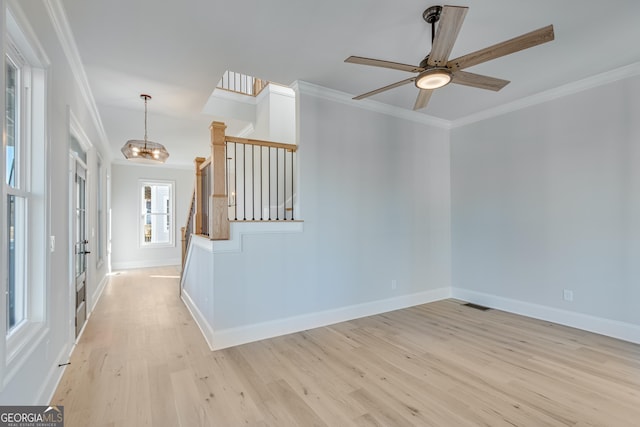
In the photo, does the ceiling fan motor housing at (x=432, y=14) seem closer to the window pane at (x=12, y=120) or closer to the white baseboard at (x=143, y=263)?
the window pane at (x=12, y=120)

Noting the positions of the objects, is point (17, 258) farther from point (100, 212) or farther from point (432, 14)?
point (100, 212)

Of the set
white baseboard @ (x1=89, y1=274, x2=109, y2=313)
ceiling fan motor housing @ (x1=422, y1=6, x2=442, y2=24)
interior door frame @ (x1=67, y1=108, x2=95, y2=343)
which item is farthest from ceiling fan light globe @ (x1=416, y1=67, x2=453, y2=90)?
white baseboard @ (x1=89, y1=274, x2=109, y2=313)

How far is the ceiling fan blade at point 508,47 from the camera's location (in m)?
1.84

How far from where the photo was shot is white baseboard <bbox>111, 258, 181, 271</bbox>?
7645mm

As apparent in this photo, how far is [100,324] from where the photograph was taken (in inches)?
145

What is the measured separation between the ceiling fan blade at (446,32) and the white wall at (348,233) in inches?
66.9

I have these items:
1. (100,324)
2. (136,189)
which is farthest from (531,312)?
(136,189)

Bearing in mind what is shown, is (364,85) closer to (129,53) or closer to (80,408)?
(129,53)

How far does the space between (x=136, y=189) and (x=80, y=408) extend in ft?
22.7

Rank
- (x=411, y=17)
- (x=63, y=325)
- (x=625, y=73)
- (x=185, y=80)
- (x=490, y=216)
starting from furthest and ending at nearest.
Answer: (x=490, y=216), (x=185, y=80), (x=625, y=73), (x=63, y=325), (x=411, y=17)

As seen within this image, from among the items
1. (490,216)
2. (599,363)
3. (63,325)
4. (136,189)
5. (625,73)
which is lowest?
(599,363)

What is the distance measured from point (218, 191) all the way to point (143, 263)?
6.27m

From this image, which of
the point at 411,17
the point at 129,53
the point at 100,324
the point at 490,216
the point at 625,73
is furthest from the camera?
the point at 490,216

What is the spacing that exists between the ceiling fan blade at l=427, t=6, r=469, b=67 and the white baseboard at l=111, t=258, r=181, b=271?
26.9 ft
